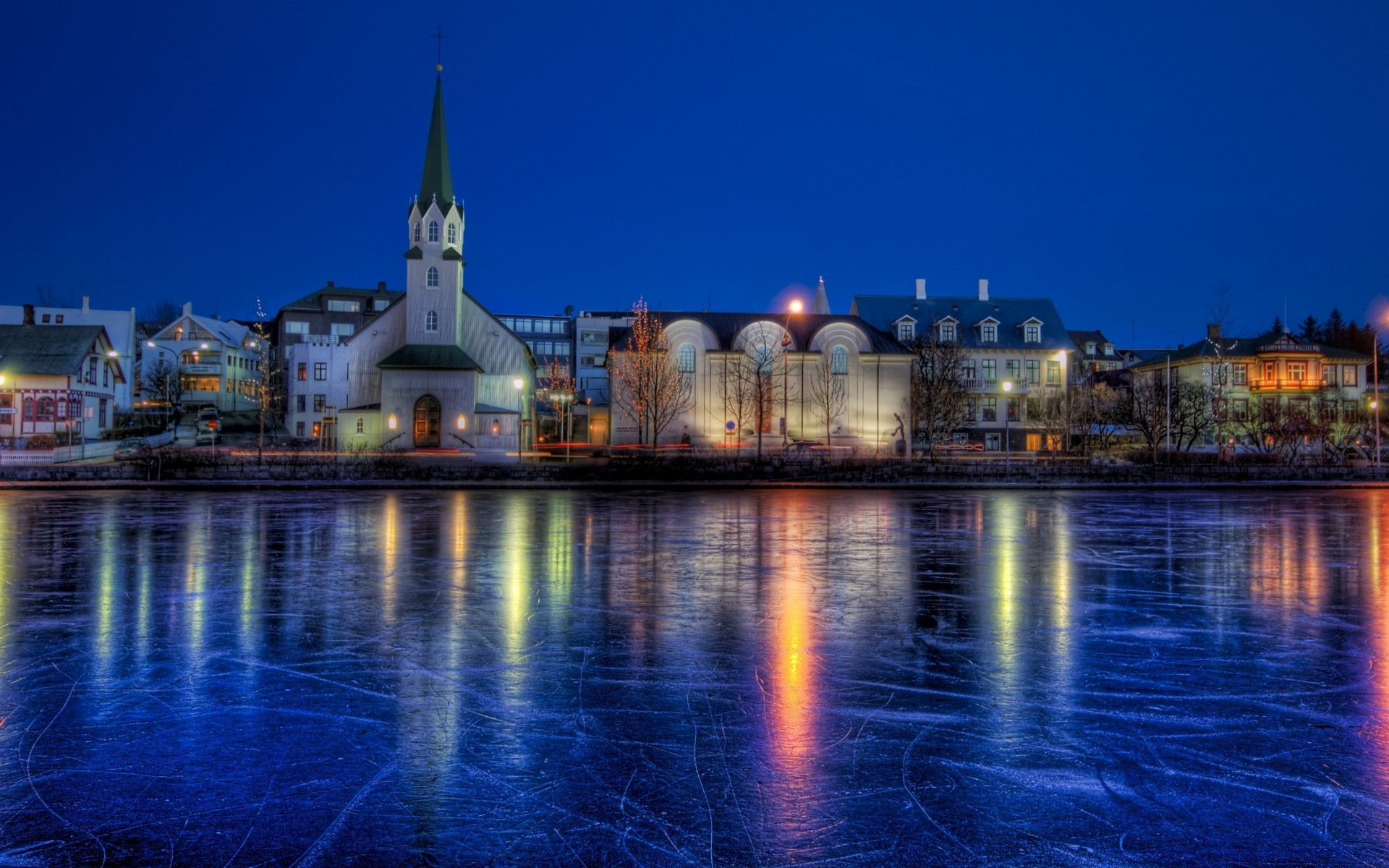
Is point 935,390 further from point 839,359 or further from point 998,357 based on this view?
point 998,357

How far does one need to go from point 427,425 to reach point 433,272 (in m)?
9.52

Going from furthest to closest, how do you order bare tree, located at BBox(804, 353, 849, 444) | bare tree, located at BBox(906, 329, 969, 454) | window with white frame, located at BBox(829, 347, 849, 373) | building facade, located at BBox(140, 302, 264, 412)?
building facade, located at BBox(140, 302, 264, 412)
window with white frame, located at BBox(829, 347, 849, 373)
bare tree, located at BBox(804, 353, 849, 444)
bare tree, located at BBox(906, 329, 969, 454)

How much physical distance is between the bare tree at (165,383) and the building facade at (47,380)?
43.3 ft

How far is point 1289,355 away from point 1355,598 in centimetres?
7041

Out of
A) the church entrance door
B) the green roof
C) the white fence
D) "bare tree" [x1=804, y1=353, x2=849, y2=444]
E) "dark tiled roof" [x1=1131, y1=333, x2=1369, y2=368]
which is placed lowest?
the white fence

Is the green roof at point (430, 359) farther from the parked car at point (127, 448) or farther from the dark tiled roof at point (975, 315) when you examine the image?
Result: the dark tiled roof at point (975, 315)

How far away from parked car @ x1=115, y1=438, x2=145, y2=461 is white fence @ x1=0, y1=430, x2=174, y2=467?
1.10ft

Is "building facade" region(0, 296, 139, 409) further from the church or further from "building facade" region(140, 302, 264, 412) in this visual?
the church

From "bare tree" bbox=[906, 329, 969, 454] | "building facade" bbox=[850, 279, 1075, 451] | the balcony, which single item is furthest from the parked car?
the balcony

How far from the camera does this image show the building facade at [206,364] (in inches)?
3332

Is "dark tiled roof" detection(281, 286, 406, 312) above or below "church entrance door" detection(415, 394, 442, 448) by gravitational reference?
above

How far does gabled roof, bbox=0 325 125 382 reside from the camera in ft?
193

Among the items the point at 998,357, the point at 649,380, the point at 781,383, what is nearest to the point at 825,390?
the point at 781,383

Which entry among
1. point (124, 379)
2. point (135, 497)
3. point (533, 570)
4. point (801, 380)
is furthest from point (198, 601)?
point (124, 379)
